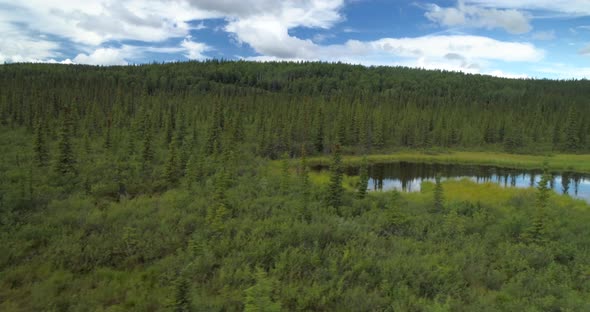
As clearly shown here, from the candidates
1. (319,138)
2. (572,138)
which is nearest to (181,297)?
(319,138)

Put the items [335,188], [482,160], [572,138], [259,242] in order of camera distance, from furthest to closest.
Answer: [572,138] → [482,160] → [335,188] → [259,242]

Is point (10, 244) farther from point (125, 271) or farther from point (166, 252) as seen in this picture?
point (166, 252)

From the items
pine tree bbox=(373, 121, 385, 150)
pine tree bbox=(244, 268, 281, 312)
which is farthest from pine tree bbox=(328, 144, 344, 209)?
pine tree bbox=(373, 121, 385, 150)

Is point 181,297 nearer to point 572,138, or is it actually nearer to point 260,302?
point 260,302

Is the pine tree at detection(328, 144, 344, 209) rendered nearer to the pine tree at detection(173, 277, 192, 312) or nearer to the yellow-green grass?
the pine tree at detection(173, 277, 192, 312)

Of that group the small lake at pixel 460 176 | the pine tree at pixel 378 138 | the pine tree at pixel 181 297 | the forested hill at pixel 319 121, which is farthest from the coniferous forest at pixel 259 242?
the pine tree at pixel 378 138

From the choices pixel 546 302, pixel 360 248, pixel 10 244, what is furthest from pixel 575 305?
pixel 10 244

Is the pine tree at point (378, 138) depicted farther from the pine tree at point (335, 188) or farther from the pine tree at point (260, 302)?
the pine tree at point (260, 302)
